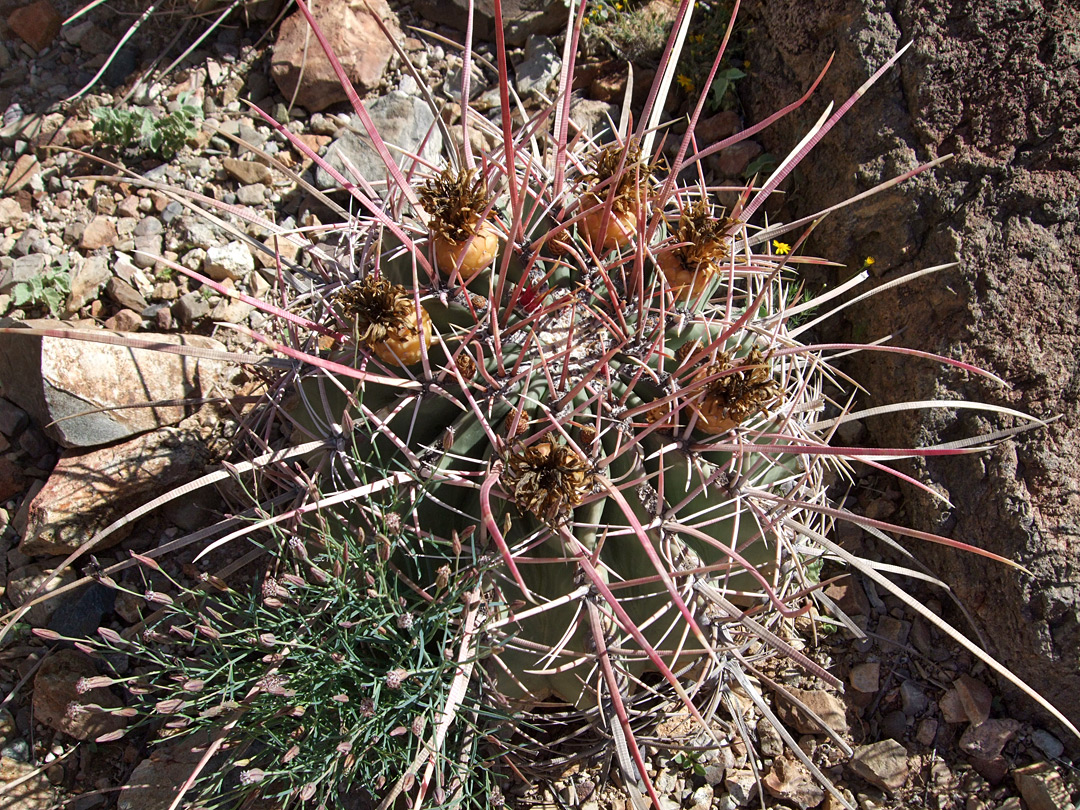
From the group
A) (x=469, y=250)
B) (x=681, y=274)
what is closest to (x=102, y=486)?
(x=469, y=250)

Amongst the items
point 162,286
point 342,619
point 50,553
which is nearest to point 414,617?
point 342,619

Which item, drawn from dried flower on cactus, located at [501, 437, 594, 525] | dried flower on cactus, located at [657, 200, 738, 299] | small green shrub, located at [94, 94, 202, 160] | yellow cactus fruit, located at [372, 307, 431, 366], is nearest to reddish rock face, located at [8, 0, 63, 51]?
small green shrub, located at [94, 94, 202, 160]

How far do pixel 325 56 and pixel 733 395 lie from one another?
239 cm

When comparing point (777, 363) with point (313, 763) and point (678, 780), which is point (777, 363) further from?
point (313, 763)

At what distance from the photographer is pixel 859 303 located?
100 inches

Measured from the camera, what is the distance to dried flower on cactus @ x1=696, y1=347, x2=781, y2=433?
55.3 inches

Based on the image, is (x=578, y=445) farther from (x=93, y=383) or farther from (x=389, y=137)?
(x=389, y=137)

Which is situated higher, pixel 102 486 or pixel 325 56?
pixel 325 56

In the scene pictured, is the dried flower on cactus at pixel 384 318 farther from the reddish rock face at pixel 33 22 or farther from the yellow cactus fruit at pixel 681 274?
the reddish rock face at pixel 33 22

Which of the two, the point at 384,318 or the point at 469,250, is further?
the point at 469,250

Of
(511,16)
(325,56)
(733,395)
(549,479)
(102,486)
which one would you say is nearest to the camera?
(549,479)

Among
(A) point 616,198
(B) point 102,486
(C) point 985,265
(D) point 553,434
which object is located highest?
(A) point 616,198

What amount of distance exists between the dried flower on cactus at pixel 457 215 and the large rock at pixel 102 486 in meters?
1.19

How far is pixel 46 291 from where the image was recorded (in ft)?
8.13
